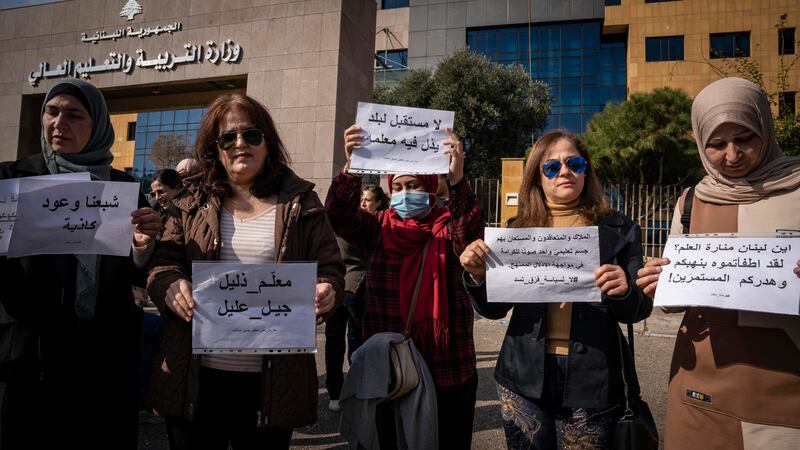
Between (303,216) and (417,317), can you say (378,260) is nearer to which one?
(417,317)

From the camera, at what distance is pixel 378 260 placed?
2459mm

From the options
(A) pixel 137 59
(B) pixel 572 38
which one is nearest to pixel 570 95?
(B) pixel 572 38

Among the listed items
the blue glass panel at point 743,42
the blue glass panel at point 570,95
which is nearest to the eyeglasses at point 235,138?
the blue glass panel at point 743,42

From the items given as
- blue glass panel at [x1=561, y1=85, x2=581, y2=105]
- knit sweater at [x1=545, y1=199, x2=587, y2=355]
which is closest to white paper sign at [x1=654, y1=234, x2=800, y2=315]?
knit sweater at [x1=545, y1=199, x2=587, y2=355]

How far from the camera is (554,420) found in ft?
6.50

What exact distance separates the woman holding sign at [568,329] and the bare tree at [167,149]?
122 ft

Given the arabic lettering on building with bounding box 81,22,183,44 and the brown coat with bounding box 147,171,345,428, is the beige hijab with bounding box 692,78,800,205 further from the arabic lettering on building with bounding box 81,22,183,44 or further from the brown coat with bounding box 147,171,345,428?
the arabic lettering on building with bounding box 81,22,183,44

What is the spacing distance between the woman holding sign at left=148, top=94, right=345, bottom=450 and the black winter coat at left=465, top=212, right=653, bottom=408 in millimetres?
831

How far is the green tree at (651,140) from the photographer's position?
20078mm

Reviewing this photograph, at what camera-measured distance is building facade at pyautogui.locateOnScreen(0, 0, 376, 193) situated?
43.2ft

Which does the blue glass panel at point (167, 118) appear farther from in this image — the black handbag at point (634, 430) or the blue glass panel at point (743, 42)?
the black handbag at point (634, 430)

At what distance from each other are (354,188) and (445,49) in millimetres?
36758

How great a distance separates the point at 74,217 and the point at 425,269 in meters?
1.52

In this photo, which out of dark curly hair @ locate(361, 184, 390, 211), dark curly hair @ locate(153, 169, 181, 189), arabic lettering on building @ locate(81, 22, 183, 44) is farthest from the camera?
arabic lettering on building @ locate(81, 22, 183, 44)
